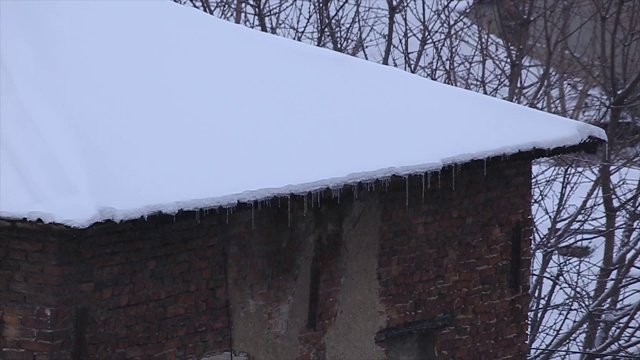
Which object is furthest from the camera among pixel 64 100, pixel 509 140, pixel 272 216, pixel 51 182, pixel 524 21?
pixel 524 21

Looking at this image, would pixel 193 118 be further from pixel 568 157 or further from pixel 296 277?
pixel 568 157

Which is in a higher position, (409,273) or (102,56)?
(102,56)

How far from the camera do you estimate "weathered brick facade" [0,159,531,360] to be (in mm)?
4609

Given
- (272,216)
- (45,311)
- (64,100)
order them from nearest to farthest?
(45,311) < (64,100) < (272,216)

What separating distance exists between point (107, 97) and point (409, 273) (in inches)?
83.8

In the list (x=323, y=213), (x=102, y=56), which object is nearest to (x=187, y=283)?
(x=323, y=213)

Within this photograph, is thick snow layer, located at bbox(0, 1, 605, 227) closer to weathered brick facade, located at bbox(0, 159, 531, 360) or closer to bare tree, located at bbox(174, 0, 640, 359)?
weathered brick facade, located at bbox(0, 159, 531, 360)

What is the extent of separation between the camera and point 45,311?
15.0ft

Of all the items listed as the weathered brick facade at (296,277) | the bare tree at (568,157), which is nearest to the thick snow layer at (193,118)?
the weathered brick facade at (296,277)

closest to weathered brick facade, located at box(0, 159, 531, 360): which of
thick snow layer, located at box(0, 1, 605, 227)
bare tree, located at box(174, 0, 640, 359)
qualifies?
thick snow layer, located at box(0, 1, 605, 227)

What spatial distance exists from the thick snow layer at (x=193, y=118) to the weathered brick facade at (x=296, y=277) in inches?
5.1

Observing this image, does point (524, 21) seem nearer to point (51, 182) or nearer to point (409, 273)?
point (409, 273)

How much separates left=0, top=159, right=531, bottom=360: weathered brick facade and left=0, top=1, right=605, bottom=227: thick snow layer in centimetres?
13

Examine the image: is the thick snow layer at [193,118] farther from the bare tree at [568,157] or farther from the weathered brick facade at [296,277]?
the bare tree at [568,157]
